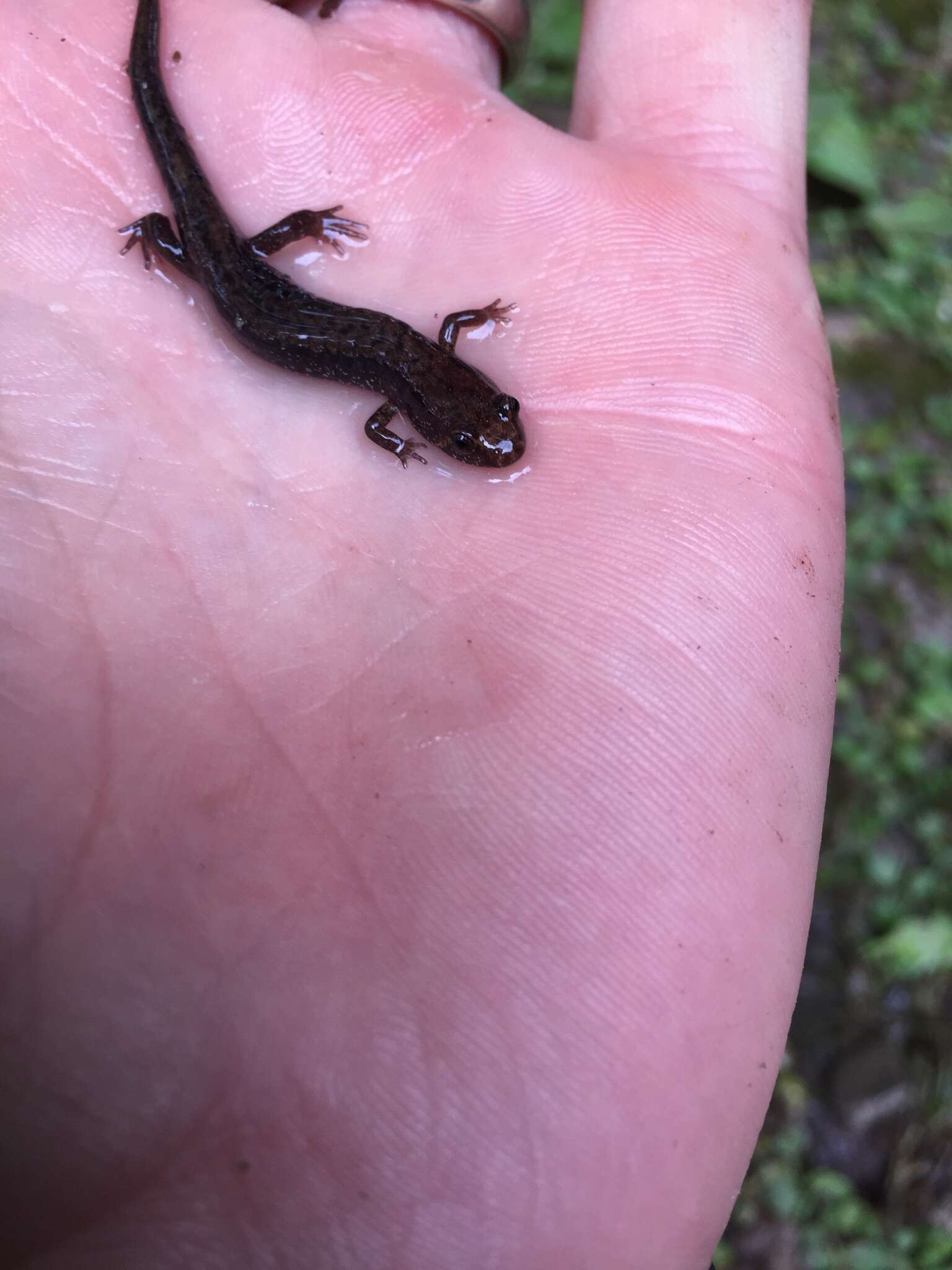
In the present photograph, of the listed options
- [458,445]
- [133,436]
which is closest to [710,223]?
[458,445]

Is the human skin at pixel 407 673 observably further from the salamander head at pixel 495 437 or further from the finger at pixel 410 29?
the finger at pixel 410 29

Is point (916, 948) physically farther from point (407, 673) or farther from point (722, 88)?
point (722, 88)

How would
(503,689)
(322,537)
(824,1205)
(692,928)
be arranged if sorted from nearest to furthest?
(692,928), (503,689), (322,537), (824,1205)

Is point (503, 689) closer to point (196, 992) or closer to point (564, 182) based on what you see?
point (196, 992)

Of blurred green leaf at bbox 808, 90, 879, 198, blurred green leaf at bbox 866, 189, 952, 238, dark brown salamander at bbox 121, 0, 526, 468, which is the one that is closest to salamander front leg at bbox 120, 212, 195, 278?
dark brown salamander at bbox 121, 0, 526, 468

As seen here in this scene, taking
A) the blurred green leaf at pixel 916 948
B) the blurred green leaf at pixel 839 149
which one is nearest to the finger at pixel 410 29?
the blurred green leaf at pixel 839 149
